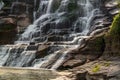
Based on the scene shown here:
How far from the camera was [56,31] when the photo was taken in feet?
129

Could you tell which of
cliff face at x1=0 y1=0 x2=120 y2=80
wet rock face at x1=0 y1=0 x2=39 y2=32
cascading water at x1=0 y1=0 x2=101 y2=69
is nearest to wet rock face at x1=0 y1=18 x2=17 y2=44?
wet rock face at x1=0 y1=0 x2=39 y2=32

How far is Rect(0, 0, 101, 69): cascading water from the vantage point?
31575 millimetres

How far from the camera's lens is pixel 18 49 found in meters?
34.8

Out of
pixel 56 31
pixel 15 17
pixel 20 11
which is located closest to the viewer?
pixel 56 31

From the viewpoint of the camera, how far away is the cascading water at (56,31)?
31.6 metres

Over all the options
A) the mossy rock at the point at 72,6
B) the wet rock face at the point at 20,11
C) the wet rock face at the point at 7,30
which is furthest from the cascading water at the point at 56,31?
the wet rock face at the point at 7,30

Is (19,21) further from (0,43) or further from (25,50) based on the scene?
(25,50)

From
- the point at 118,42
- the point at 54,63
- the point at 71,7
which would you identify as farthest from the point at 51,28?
the point at 118,42

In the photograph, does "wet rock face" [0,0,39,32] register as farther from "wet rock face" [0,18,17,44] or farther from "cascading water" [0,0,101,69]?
"cascading water" [0,0,101,69]

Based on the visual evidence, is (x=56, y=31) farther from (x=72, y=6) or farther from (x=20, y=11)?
(x=20, y=11)

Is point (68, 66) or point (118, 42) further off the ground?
point (118, 42)

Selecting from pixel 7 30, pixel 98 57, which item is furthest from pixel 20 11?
pixel 98 57

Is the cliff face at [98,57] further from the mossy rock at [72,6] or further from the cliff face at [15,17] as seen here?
the cliff face at [15,17]

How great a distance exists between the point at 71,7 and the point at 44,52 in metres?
12.7
